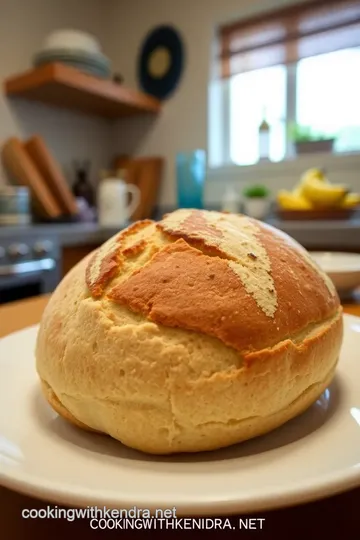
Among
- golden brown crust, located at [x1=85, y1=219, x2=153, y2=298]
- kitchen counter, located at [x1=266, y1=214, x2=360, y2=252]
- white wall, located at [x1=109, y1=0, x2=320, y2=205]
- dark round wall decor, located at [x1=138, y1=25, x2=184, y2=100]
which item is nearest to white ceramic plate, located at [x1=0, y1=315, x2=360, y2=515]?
golden brown crust, located at [x1=85, y1=219, x2=153, y2=298]

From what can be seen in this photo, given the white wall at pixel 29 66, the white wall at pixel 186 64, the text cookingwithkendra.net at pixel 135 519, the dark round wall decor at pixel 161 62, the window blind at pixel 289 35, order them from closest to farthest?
the text cookingwithkendra.net at pixel 135 519 → the window blind at pixel 289 35 → the white wall at pixel 29 66 → the white wall at pixel 186 64 → the dark round wall decor at pixel 161 62

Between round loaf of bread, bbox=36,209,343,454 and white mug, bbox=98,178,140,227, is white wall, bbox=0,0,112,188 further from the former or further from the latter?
round loaf of bread, bbox=36,209,343,454

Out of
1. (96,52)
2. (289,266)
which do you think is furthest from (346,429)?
(96,52)

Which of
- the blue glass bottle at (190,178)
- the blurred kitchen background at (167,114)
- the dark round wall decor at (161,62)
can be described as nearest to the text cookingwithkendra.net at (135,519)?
the blurred kitchen background at (167,114)

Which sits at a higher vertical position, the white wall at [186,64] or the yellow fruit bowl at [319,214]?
the white wall at [186,64]

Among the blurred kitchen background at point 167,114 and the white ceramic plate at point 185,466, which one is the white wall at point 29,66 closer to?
the blurred kitchen background at point 167,114
